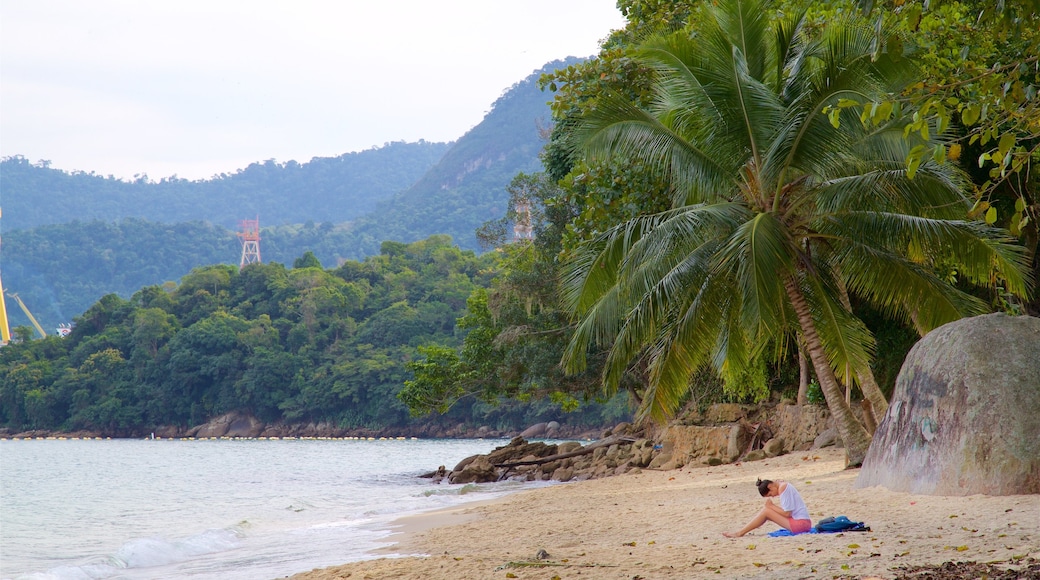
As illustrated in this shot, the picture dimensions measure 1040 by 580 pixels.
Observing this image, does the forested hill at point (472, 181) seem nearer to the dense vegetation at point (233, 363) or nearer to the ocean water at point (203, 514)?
→ the dense vegetation at point (233, 363)

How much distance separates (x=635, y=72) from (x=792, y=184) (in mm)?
4212

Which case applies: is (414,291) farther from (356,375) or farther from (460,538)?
(460,538)

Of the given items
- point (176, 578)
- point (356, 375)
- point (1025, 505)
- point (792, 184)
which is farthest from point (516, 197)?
point (356, 375)

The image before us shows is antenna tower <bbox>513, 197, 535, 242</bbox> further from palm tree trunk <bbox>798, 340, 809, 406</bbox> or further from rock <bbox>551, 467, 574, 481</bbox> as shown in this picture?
palm tree trunk <bbox>798, 340, 809, 406</bbox>

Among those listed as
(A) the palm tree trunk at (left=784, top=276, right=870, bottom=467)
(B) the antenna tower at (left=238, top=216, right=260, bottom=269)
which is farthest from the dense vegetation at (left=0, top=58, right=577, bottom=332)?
(A) the palm tree trunk at (left=784, top=276, right=870, bottom=467)

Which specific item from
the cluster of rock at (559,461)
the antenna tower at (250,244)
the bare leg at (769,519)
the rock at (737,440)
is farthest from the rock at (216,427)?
the bare leg at (769,519)

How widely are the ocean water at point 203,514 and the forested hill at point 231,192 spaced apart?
135582mm

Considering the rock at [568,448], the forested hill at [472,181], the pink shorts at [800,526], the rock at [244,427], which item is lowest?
the rock at [244,427]

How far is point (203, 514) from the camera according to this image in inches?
746

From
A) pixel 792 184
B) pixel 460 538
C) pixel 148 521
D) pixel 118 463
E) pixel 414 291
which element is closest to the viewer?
pixel 460 538

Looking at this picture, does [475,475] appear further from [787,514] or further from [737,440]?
[787,514]

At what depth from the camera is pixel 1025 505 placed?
7.64 meters

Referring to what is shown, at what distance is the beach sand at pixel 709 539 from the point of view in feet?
20.0

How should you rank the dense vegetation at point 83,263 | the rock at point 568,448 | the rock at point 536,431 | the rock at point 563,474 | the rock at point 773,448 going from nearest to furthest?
the rock at point 773,448 < the rock at point 563,474 < the rock at point 568,448 < the rock at point 536,431 < the dense vegetation at point 83,263
